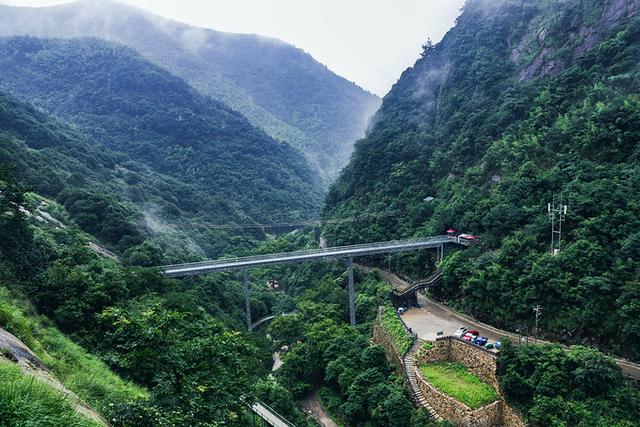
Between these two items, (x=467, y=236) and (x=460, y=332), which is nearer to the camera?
(x=460, y=332)

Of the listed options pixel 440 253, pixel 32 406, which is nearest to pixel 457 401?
pixel 440 253

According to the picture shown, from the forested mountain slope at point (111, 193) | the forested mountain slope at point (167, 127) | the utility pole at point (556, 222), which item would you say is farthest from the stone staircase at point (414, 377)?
the forested mountain slope at point (167, 127)

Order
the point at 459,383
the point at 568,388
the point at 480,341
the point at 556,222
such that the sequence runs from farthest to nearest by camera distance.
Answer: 1. the point at 556,222
2. the point at 480,341
3. the point at 459,383
4. the point at 568,388

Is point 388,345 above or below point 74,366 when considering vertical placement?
below

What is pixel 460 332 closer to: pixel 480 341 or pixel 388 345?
pixel 480 341

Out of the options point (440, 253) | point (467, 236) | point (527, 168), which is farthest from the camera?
point (440, 253)

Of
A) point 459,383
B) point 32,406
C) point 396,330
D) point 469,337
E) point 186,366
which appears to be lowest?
point 396,330
